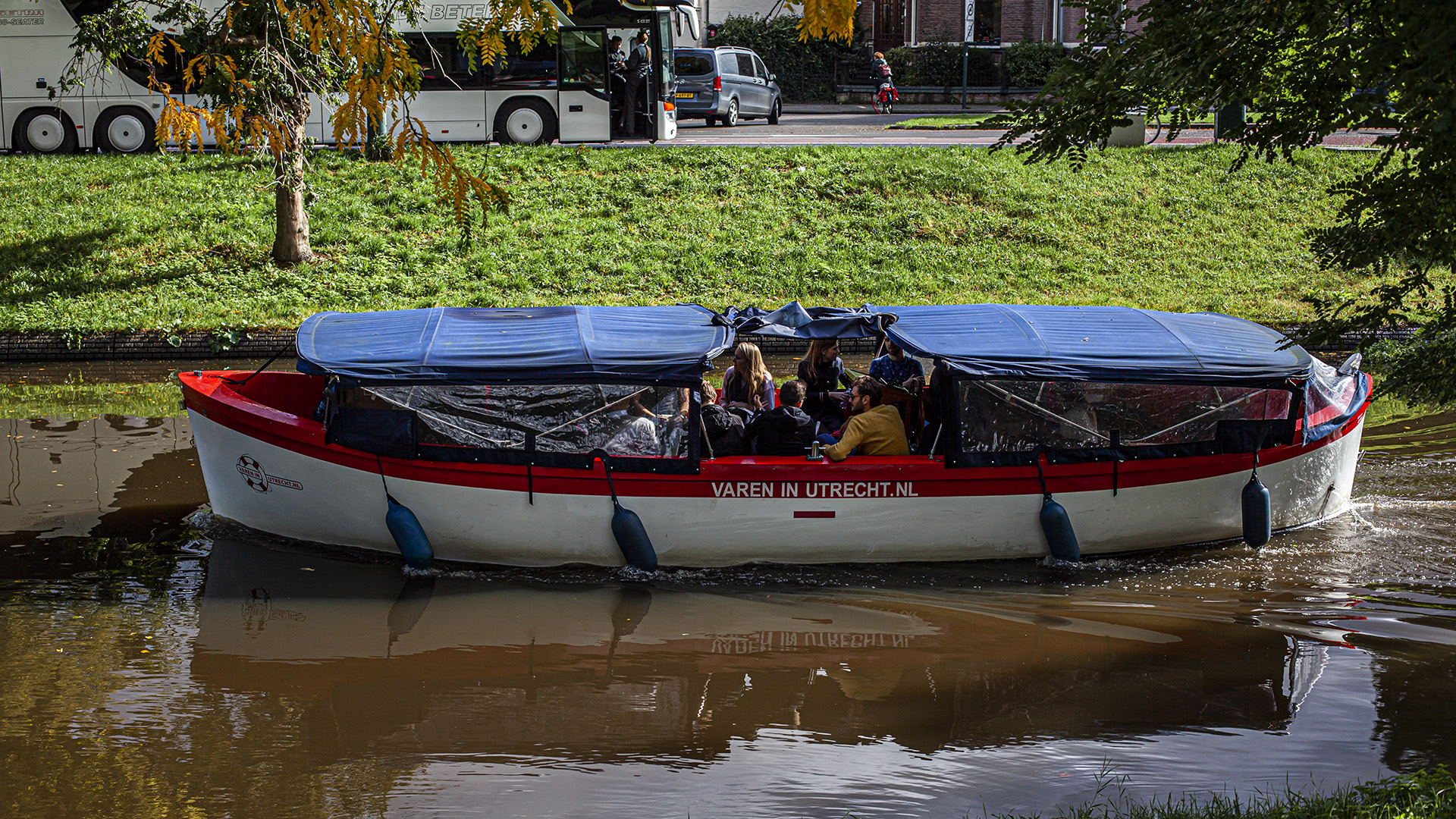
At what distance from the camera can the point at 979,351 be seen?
333 inches

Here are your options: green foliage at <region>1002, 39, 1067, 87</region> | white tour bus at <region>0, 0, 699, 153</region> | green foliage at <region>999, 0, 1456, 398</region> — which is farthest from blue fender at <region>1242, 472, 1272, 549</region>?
green foliage at <region>1002, 39, 1067, 87</region>

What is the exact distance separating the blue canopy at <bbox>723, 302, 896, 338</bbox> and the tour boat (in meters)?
0.02

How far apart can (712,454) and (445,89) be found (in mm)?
15252

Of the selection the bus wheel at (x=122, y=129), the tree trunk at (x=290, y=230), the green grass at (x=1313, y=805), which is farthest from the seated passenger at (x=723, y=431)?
the bus wheel at (x=122, y=129)

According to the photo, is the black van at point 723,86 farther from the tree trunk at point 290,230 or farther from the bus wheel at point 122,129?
the tree trunk at point 290,230

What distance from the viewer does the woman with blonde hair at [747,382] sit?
956cm

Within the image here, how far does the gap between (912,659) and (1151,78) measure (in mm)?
3738

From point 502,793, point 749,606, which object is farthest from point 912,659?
point 502,793

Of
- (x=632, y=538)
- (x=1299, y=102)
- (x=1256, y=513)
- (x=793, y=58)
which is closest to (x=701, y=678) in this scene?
(x=632, y=538)

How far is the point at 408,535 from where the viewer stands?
325 inches

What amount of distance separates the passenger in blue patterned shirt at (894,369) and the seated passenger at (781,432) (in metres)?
0.70

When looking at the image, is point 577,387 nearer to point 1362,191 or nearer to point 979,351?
point 979,351

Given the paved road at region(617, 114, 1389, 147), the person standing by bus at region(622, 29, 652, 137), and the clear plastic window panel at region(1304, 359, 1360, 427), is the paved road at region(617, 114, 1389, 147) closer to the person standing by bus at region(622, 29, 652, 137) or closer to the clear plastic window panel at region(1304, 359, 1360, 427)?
the person standing by bus at region(622, 29, 652, 137)

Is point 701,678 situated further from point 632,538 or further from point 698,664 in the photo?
point 632,538
